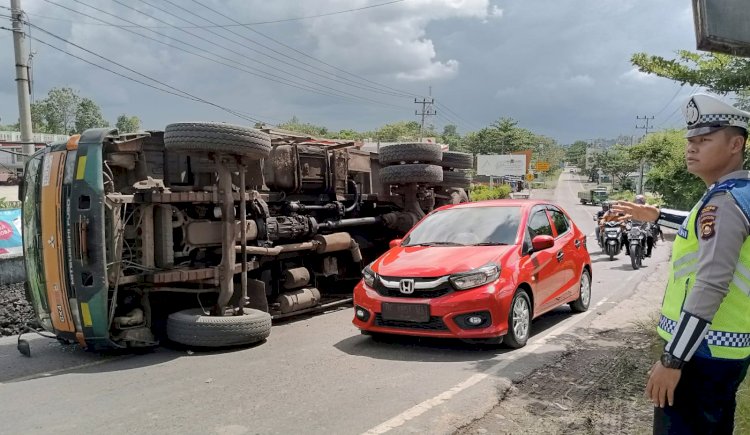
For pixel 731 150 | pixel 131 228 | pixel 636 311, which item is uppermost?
pixel 731 150

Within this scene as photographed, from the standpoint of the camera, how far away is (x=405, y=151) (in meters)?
10.1

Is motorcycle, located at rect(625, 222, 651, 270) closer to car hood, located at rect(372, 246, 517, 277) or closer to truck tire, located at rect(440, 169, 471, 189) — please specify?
truck tire, located at rect(440, 169, 471, 189)

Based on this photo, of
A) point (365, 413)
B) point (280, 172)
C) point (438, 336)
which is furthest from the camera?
point (280, 172)

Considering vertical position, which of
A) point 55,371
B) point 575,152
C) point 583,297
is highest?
point 575,152

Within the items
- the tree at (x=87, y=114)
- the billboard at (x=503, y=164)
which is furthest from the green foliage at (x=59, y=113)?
the billboard at (x=503, y=164)

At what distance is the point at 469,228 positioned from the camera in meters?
7.16

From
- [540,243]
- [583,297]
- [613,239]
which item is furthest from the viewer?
[613,239]

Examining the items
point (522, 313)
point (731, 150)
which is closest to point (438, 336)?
point (522, 313)

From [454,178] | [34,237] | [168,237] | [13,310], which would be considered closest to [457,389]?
[168,237]

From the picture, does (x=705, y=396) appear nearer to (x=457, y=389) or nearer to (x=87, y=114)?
(x=457, y=389)

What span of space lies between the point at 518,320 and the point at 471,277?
29.7 inches

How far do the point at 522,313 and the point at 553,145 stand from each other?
150m

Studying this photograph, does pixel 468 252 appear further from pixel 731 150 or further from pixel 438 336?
pixel 731 150

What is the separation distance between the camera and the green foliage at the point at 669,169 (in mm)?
9477
